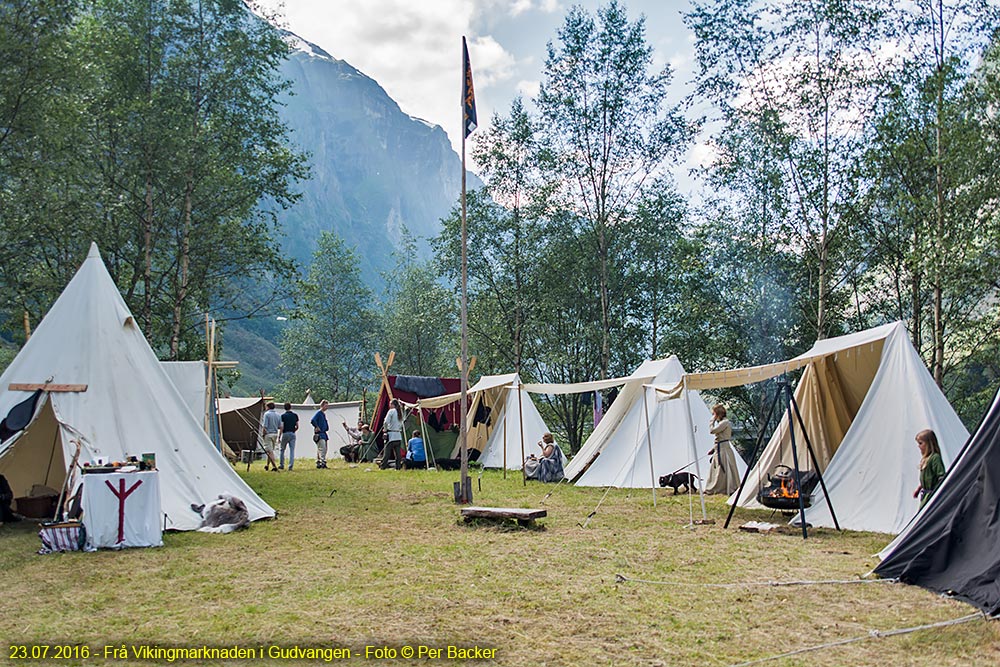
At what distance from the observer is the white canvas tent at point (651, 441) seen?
41.1 feet

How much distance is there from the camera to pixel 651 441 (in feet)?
41.4

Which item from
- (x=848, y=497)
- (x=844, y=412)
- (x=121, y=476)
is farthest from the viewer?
(x=844, y=412)

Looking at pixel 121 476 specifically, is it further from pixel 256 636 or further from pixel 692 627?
pixel 692 627

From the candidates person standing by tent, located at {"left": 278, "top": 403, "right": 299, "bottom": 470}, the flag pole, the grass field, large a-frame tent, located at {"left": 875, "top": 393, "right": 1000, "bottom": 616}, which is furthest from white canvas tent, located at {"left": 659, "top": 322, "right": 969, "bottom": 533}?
person standing by tent, located at {"left": 278, "top": 403, "right": 299, "bottom": 470}

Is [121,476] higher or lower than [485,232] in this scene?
lower

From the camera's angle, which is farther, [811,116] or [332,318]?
[332,318]

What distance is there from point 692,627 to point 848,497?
4.56 metres

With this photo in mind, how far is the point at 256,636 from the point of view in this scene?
432 cm

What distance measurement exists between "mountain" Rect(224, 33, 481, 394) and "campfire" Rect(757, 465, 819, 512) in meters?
73.8

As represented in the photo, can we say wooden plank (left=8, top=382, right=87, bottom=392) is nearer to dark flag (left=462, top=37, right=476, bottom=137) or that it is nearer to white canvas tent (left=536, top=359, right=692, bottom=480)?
dark flag (left=462, top=37, right=476, bottom=137)

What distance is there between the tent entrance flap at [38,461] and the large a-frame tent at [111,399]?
0.31 meters

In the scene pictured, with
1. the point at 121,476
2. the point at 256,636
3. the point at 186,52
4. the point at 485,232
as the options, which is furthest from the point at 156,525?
the point at 485,232

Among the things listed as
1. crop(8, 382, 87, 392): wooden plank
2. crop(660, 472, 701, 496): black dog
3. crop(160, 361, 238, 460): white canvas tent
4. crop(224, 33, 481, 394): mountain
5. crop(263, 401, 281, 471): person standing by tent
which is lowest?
crop(660, 472, 701, 496): black dog

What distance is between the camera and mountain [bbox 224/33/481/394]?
3725 inches
